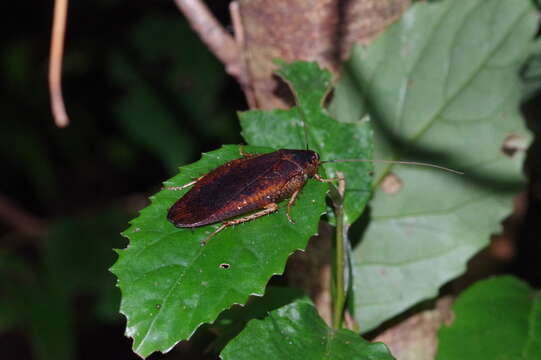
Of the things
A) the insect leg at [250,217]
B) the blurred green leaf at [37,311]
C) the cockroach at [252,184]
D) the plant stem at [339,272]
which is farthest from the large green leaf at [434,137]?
the blurred green leaf at [37,311]

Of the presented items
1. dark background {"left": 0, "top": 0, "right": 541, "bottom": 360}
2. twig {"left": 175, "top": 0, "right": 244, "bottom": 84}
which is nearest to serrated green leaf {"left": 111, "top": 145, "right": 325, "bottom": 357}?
twig {"left": 175, "top": 0, "right": 244, "bottom": 84}

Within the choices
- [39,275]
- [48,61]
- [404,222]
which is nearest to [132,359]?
[39,275]

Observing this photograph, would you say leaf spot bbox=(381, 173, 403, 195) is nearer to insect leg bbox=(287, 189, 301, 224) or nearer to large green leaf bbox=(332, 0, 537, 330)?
large green leaf bbox=(332, 0, 537, 330)

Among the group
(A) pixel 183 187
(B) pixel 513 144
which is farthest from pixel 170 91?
(B) pixel 513 144

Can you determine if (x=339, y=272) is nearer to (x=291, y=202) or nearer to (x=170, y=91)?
(x=291, y=202)

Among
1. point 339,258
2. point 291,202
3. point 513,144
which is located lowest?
point 513,144

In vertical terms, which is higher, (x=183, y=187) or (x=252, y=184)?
(x=183, y=187)
